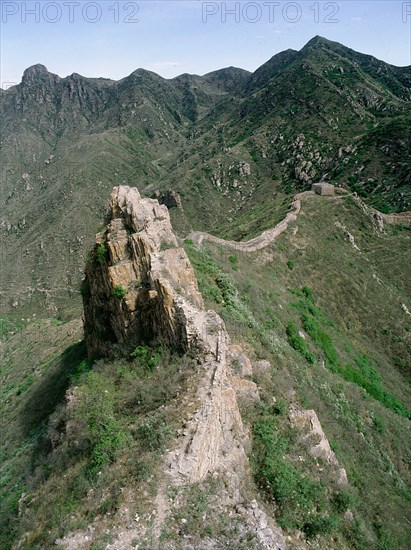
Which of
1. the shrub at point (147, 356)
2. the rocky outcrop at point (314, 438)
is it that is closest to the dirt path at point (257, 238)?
the shrub at point (147, 356)

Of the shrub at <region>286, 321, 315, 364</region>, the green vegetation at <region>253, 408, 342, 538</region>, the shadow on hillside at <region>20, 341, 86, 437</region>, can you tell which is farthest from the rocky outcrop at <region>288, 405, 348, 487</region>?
the shadow on hillside at <region>20, 341, 86, 437</region>

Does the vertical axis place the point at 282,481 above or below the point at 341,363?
above

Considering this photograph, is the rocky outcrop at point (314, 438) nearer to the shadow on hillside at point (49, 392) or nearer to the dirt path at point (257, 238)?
the shadow on hillside at point (49, 392)

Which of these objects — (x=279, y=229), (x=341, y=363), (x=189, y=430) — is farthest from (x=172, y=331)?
(x=279, y=229)

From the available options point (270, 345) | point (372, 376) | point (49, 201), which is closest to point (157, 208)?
point (270, 345)

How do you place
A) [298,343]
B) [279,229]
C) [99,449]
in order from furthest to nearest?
[279,229] → [298,343] → [99,449]

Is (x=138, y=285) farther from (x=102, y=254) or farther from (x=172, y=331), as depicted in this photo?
(x=172, y=331)
